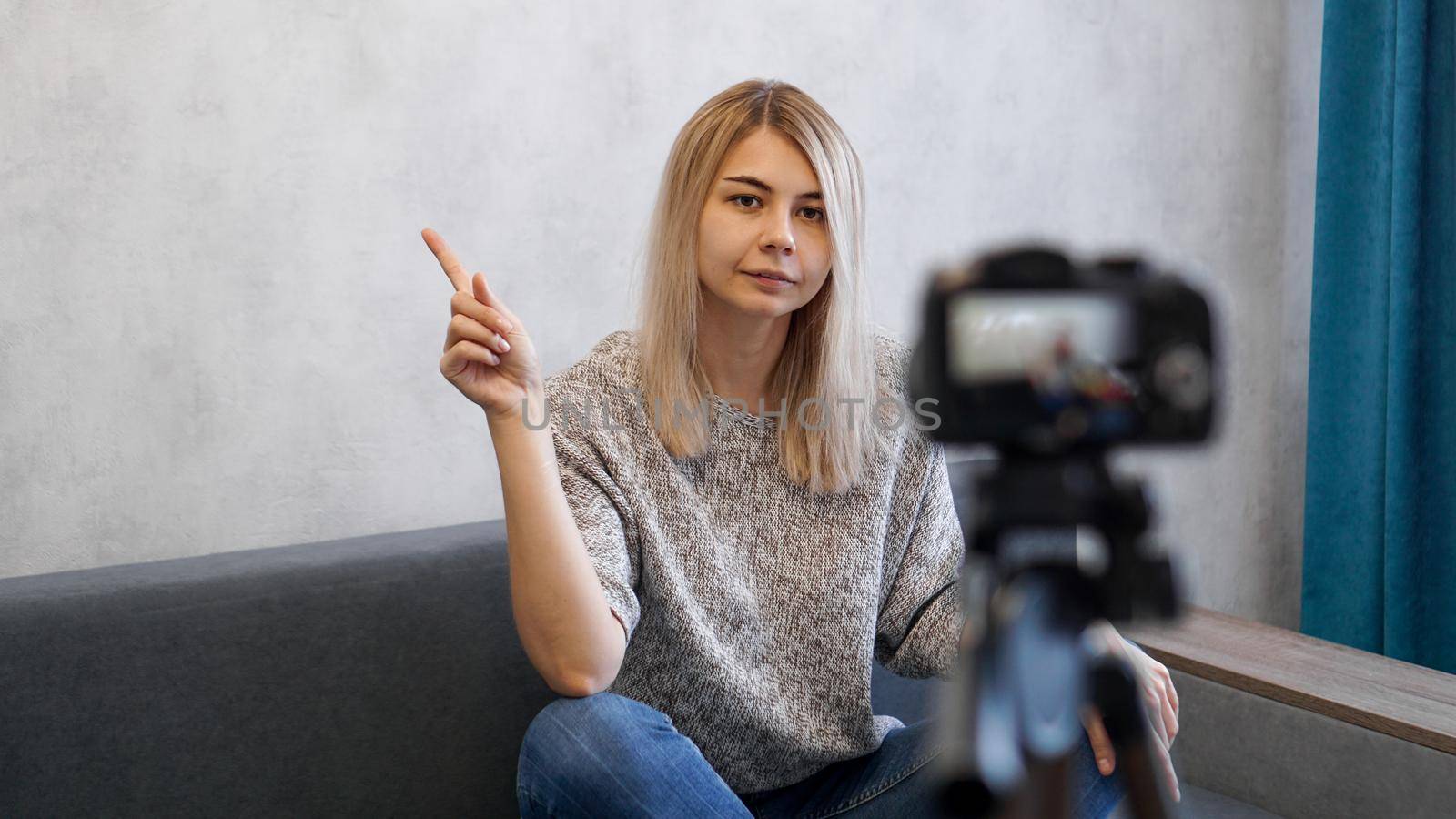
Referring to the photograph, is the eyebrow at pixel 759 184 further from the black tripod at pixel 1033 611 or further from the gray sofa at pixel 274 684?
the black tripod at pixel 1033 611

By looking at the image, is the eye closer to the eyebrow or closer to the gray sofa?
the eyebrow

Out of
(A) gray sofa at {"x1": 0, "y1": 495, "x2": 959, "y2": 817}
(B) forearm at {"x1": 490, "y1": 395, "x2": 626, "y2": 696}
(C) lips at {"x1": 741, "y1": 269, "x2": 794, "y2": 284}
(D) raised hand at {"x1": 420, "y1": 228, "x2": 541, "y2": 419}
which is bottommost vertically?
(A) gray sofa at {"x1": 0, "y1": 495, "x2": 959, "y2": 817}

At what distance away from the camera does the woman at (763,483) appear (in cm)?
120

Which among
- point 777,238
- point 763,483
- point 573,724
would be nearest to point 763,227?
point 777,238

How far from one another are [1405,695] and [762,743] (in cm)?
76

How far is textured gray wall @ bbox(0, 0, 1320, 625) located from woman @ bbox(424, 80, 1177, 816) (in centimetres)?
35

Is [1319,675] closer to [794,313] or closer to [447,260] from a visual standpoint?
[794,313]

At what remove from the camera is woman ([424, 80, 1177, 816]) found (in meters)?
1.20

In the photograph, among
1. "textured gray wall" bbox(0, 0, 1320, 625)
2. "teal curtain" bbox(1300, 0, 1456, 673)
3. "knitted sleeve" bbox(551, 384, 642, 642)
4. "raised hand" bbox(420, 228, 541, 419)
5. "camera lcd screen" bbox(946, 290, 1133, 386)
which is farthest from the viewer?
"teal curtain" bbox(1300, 0, 1456, 673)

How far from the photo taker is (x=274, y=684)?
1.24m

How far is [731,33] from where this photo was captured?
1.71 m

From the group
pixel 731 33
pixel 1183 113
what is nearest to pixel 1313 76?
pixel 1183 113

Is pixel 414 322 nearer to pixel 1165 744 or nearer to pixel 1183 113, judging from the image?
pixel 1165 744

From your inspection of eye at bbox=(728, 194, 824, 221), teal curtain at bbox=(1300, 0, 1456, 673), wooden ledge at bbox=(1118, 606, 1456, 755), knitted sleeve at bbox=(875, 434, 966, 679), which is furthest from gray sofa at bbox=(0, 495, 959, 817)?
teal curtain at bbox=(1300, 0, 1456, 673)
